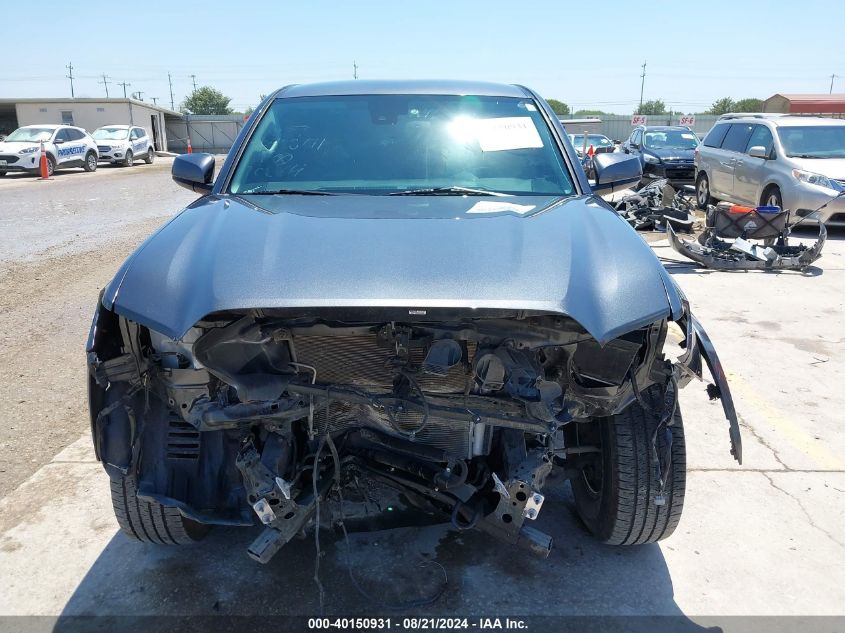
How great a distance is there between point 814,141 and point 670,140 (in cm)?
675

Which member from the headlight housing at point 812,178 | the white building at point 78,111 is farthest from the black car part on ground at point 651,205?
the white building at point 78,111

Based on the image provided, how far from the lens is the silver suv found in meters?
9.79

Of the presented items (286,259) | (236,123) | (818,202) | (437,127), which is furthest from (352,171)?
(236,123)

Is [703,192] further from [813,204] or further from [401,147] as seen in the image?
[401,147]

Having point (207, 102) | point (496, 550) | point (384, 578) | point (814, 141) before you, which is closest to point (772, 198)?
point (814, 141)

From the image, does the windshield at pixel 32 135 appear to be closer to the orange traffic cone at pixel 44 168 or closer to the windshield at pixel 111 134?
the orange traffic cone at pixel 44 168

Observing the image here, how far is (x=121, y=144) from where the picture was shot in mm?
27125

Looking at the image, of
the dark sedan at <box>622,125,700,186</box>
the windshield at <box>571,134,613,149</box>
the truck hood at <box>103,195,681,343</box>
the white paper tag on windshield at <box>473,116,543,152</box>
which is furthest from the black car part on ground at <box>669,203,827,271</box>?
the windshield at <box>571,134,613,149</box>

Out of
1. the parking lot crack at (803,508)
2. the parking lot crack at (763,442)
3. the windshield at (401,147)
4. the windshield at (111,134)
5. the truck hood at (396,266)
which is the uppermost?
the windshield at (401,147)

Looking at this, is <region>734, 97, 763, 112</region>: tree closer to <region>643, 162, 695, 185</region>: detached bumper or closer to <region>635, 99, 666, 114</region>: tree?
<region>635, 99, 666, 114</region>: tree

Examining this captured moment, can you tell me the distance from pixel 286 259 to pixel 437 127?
4.99 feet

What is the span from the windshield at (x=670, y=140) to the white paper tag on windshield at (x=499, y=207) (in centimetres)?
1531

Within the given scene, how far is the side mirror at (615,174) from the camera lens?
11.7 ft

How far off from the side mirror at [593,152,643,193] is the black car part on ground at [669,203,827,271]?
4.68 metres
